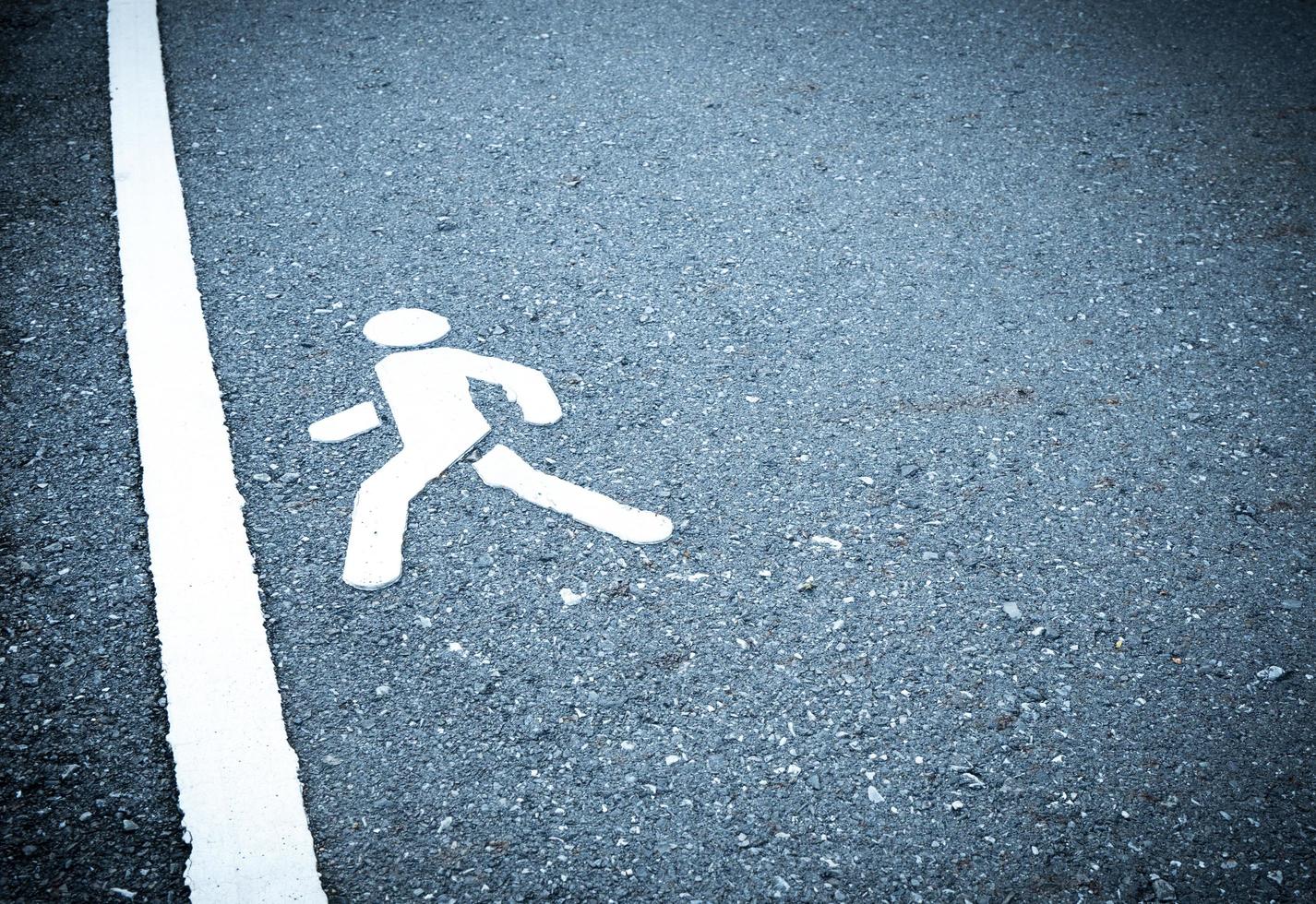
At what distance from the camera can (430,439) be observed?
2869 millimetres

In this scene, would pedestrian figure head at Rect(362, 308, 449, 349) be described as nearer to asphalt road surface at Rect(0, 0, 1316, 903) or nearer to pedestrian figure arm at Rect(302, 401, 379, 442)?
asphalt road surface at Rect(0, 0, 1316, 903)

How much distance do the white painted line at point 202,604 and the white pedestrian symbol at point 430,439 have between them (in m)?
0.31

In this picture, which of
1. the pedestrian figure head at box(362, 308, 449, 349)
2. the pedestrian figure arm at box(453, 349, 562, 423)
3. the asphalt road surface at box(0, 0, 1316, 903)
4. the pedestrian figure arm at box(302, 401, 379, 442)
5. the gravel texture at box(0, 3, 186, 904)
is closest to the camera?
the gravel texture at box(0, 3, 186, 904)

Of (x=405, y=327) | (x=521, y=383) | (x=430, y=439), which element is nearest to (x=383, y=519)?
(x=430, y=439)

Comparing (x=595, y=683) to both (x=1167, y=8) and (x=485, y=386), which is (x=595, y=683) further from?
(x=1167, y=8)

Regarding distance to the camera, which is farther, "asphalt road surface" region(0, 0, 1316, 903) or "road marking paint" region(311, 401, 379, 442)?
"road marking paint" region(311, 401, 379, 442)

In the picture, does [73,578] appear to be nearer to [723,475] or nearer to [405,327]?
[405,327]

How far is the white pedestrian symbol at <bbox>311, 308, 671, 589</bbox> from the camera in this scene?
2.58 meters

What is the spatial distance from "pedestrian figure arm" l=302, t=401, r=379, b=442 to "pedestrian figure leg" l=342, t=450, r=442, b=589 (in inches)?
6.5

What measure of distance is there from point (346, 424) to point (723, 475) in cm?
112

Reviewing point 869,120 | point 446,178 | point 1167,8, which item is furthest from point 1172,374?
point 1167,8

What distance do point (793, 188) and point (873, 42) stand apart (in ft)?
5.60

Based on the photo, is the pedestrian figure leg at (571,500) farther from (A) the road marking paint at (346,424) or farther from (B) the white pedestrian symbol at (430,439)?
(A) the road marking paint at (346,424)

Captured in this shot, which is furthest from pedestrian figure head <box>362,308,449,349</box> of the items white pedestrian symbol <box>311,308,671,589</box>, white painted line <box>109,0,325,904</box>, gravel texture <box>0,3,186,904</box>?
gravel texture <box>0,3,186,904</box>
